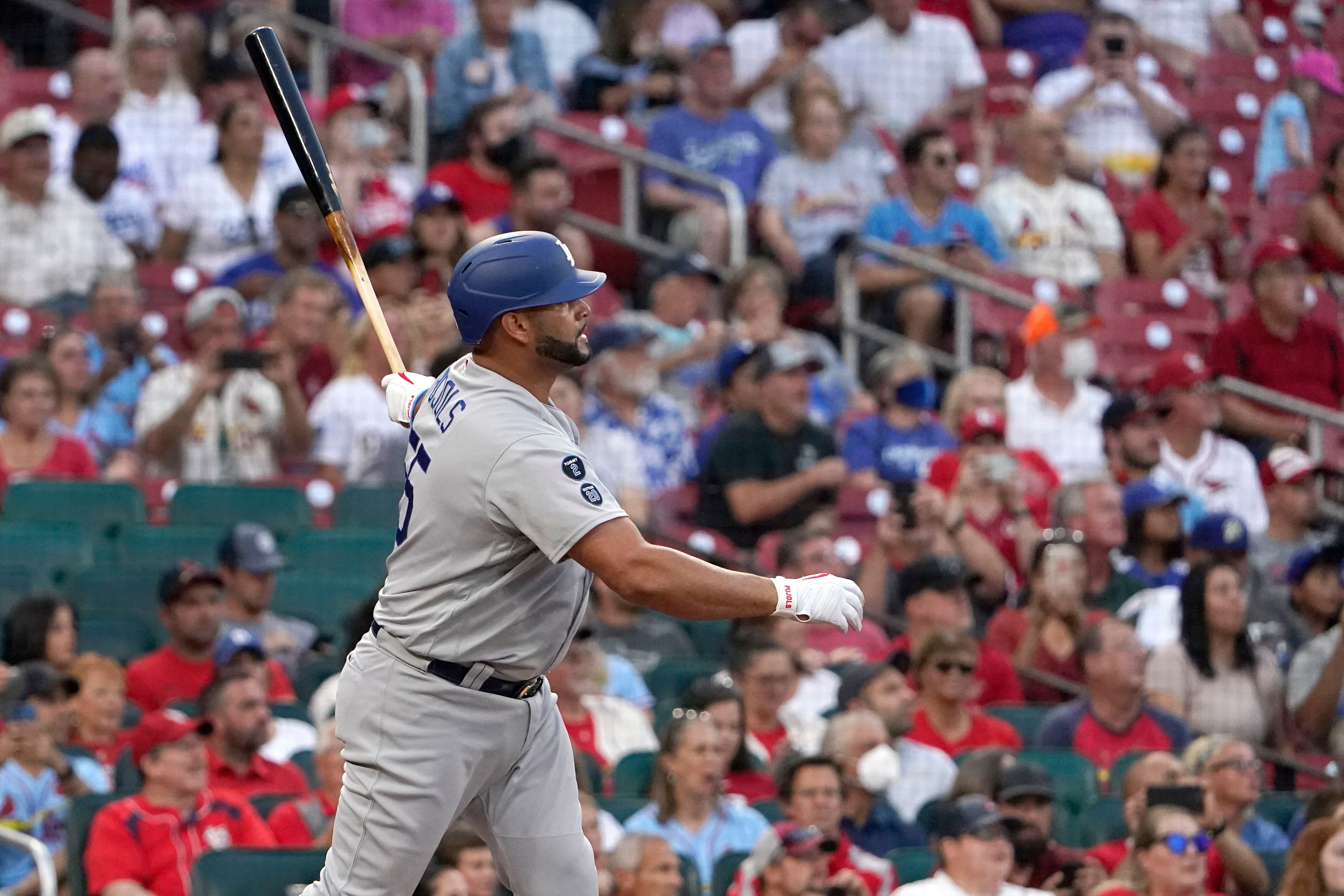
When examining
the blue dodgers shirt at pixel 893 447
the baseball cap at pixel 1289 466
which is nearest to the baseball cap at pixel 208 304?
the blue dodgers shirt at pixel 893 447

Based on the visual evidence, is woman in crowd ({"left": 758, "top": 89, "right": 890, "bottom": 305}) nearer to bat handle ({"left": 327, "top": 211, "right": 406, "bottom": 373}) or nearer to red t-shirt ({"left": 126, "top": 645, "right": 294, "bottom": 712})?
red t-shirt ({"left": 126, "top": 645, "right": 294, "bottom": 712})

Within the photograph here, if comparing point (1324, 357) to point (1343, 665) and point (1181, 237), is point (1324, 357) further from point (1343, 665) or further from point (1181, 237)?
point (1343, 665)

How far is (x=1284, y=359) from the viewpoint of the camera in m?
9.01

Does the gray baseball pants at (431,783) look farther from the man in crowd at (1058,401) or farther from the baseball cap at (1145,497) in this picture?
the man in crowd at (1058,401)

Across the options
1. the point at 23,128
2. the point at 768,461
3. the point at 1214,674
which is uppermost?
the point at 23,128

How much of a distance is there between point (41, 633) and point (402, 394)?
8.01 ft

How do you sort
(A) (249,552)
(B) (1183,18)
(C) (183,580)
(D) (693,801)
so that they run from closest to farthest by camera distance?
(D) (693,801), (C) (183,580), (A) (249,552), (B) (1183,18)

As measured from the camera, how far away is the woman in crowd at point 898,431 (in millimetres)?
8008

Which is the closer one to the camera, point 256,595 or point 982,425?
point 256,595

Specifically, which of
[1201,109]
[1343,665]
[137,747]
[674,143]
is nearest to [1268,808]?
[1343,665]

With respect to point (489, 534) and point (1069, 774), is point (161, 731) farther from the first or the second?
point (1069, 774)

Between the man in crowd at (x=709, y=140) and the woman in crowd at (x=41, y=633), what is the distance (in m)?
3.81

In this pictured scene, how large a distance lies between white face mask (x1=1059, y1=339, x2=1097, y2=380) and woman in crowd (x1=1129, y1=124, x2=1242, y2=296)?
3.68 ft

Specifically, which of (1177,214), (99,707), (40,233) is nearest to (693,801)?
(99,707)
